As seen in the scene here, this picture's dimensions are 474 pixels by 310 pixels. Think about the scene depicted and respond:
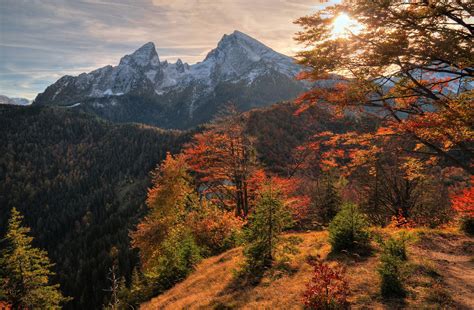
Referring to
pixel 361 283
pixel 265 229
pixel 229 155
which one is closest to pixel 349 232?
pixel 361 283

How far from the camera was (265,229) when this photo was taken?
14609 mm

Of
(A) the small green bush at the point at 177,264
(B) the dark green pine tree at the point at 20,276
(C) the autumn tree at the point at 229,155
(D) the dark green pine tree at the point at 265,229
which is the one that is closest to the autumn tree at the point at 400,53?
(D) the dark green pine tree at the point at 265,229

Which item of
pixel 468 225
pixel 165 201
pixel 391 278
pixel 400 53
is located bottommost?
pixel 165 201

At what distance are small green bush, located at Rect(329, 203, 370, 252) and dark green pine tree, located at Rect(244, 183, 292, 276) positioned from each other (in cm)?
241

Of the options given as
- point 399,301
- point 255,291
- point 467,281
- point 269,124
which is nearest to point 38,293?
point 255,291

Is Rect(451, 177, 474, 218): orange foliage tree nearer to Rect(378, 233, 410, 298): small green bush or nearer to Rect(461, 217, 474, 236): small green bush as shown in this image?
Rect(461, 217, 474, 236): small green bush

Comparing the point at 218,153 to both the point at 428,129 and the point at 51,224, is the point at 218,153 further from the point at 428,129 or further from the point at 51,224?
the point at 51,224

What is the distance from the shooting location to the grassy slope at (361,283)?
9.59 metres

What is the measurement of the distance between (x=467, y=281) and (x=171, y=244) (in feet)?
60.0

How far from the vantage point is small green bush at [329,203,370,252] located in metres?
14.4

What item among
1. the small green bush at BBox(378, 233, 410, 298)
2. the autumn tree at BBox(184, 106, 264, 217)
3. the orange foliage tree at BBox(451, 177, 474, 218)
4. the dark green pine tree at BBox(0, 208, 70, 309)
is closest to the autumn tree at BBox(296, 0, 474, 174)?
the small green bush at BBox(378, 233, 410, 298)

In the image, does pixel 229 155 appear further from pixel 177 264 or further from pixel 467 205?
pixel 467 205

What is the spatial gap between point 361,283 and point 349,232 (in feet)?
12.1

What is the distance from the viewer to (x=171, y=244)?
894 inches
